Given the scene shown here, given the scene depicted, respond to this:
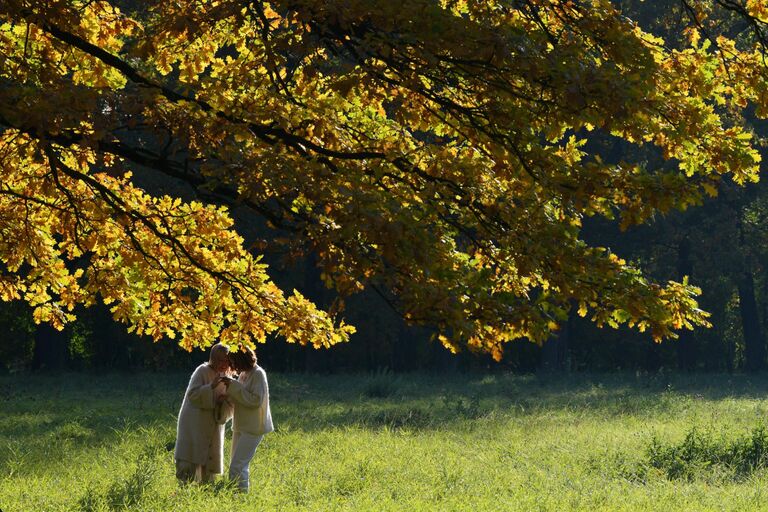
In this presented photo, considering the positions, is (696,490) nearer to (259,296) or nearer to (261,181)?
(259,296)

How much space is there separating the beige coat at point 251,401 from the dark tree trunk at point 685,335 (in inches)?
1207

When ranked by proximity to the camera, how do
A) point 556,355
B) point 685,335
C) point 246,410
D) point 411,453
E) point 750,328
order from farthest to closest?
1. point 685,335
2. point 750,328
3. point 556,355
4. point 411,453
5. point 246,410

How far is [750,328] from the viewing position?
136 ft

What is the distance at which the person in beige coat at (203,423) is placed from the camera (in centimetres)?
1039

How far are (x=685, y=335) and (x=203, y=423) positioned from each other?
34.6 meters

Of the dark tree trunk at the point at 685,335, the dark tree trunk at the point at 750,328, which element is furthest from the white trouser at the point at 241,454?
the dark tree trunk at the point at 750,328

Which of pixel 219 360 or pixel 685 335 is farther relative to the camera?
pixel 685 335

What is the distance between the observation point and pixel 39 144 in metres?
6.80

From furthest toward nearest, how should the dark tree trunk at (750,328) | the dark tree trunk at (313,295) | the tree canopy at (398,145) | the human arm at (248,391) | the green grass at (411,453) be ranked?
the dark tree trunk at (750,328)
the dark tree trunk at (313,295)
the green grass at (411,453)
the human arm at (248,391)
the tree canopy at (398,145)

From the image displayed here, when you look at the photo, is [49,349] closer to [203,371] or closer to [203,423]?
[203,423]

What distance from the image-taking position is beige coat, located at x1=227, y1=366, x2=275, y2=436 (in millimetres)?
10484

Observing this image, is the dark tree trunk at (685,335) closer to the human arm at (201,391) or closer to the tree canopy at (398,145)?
the human arm at (201,391)

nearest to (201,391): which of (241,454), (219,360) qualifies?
(219,360)

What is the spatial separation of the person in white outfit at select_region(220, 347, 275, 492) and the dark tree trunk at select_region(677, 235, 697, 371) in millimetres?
30639
